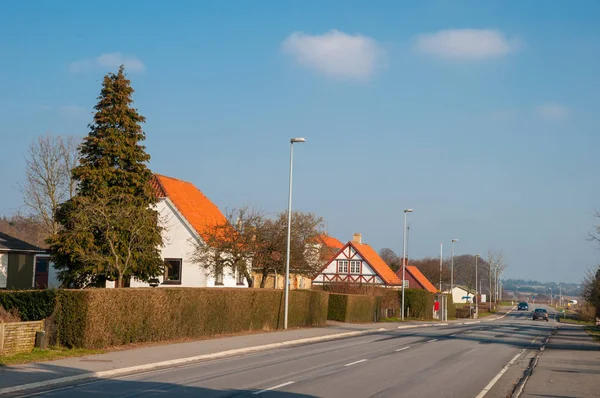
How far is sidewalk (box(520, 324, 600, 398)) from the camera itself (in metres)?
15.3

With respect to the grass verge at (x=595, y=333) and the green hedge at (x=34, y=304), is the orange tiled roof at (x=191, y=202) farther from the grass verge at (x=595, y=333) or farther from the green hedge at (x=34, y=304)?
the grass verge at (x=595, y=333)

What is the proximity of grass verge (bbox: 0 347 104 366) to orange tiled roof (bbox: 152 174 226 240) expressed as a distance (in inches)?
915

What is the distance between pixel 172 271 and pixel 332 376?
3032 cm

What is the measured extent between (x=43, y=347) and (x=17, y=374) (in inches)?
181

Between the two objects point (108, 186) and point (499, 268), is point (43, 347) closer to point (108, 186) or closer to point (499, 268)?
point (108, 186)

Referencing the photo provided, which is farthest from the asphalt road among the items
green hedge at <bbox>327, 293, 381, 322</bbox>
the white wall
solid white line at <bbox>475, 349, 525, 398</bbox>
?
the white wall

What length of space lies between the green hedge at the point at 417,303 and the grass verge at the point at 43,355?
145ft

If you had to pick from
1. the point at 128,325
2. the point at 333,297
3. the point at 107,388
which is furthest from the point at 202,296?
the point at 333,297

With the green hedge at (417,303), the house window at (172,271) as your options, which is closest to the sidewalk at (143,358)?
the house window at (172,271)

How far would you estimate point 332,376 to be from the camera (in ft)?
55.7

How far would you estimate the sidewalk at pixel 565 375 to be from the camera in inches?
603

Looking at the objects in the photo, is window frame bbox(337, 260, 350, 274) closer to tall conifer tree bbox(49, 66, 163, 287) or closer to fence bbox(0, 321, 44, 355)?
tall conifer tree bbox(49, 66, 163, 287)

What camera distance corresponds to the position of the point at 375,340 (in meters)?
31.5

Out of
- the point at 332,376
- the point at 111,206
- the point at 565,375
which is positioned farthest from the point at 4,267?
the point at 565,375
